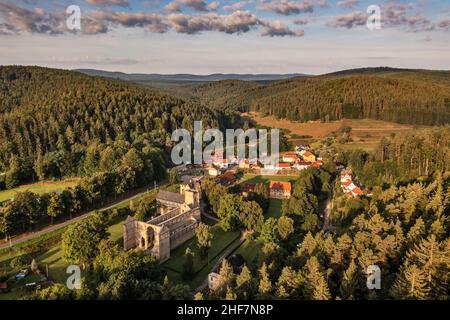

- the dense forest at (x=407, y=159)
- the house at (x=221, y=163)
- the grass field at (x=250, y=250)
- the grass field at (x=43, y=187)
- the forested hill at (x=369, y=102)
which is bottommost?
the grass field at (x=250, y=250)

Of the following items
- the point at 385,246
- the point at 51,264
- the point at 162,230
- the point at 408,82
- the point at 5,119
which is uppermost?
the point at 408,82

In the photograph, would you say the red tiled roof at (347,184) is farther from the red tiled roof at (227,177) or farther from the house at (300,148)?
the house at (300,148)

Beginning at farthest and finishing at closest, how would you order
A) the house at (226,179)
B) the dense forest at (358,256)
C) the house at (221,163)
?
the house at (221,163) → the house at (226,179) → the dense forest at (358,256)

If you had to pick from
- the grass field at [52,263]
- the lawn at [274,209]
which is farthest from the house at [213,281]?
the lawn at [274,209]

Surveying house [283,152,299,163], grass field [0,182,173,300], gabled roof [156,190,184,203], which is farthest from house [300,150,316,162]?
grass field [0,182,173,300]

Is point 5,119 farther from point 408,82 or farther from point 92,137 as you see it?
point 408,82

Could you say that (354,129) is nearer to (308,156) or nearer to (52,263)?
(308,156)

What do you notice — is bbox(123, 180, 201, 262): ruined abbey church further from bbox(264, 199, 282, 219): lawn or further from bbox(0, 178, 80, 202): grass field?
bbox(0, 178, 80, 202): grass field
